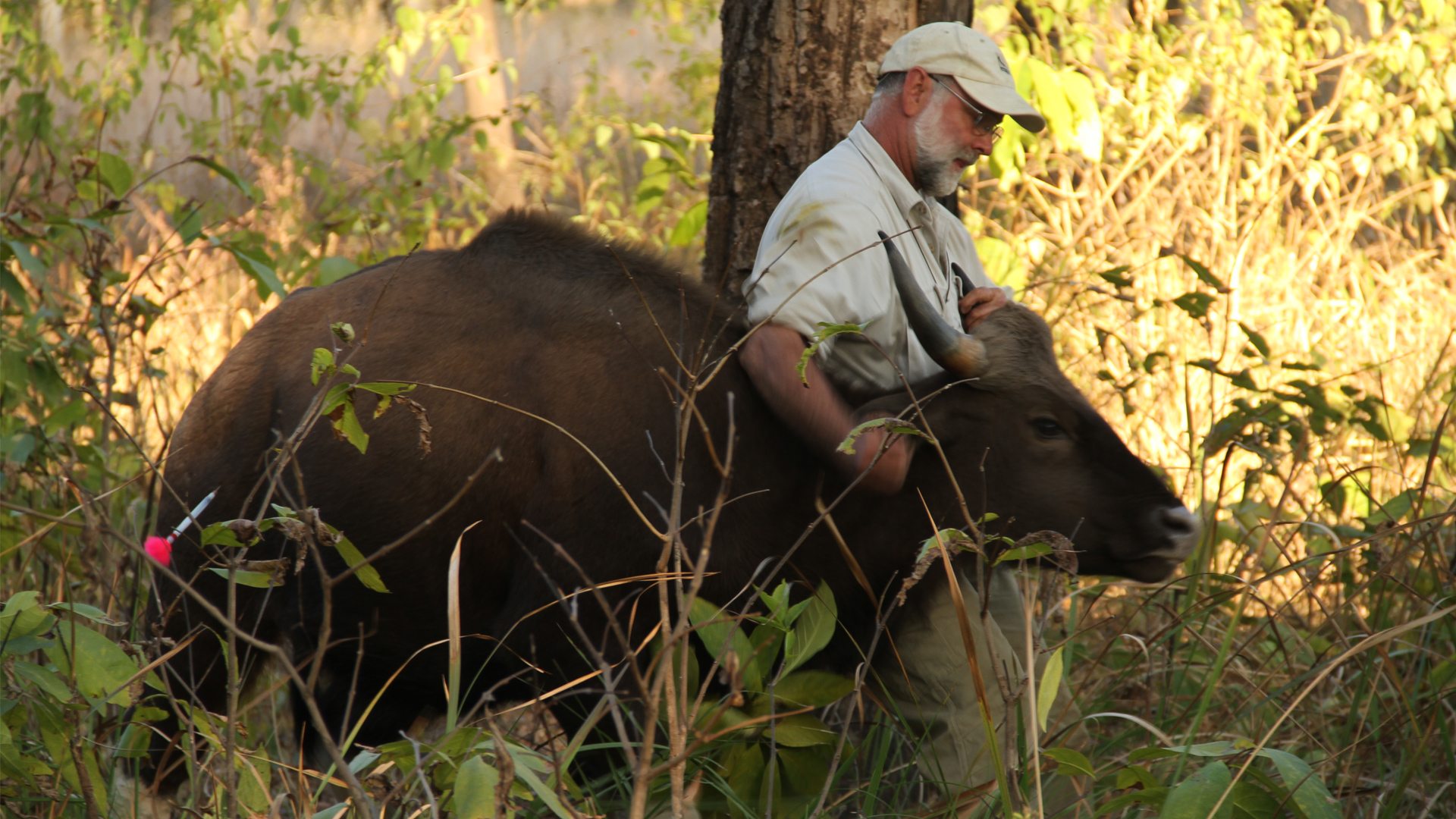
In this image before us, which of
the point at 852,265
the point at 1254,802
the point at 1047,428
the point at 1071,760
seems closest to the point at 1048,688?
the point at 1071,760

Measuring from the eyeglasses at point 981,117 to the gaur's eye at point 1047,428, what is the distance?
0.89 meters

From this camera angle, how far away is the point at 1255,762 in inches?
133

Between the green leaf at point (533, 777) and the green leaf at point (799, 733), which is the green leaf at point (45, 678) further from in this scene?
the green leaf at point (799, 733)

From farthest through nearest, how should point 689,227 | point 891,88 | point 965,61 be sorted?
1. point 689,227
2. point 891,88
3. point 965,61

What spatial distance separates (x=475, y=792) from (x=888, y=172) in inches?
95.5

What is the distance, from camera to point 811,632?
3369mm

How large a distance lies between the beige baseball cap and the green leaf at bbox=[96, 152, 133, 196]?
2.43 meters

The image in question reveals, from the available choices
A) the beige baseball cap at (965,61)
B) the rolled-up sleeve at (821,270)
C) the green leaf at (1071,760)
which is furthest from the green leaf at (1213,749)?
the beige baseball cap at (965,61)

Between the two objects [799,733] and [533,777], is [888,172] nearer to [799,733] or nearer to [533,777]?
[799,733]

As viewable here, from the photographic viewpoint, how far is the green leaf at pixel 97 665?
2.63 meters

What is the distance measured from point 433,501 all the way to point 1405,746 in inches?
109

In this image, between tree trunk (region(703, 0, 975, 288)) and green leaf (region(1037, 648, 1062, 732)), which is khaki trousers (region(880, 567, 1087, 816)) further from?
tree trunk (region(703, 0, 975, 288))

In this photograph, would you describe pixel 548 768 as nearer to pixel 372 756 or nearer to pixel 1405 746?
pixel 372 756

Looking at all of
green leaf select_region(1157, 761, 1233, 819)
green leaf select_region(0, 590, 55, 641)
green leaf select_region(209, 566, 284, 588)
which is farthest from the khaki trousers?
green leaf select_region(0, 590, 55, 641)
